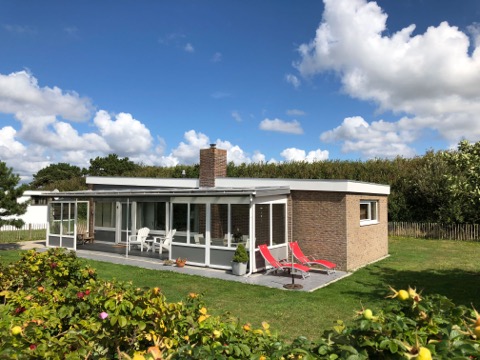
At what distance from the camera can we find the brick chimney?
17.2 m

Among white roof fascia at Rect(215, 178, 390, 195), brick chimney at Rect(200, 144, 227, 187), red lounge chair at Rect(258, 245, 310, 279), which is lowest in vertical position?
red lounge chair at Rect(258, 245, 310, 279)

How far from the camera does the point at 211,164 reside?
17234 millimetres

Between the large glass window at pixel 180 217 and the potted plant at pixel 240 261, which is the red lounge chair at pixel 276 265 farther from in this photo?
the large glass window at pixel 180 217

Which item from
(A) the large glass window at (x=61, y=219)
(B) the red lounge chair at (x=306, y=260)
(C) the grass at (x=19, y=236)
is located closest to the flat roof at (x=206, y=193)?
(A) the large glass window at (x=61, y=219)

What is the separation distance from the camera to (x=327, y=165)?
28.8 m

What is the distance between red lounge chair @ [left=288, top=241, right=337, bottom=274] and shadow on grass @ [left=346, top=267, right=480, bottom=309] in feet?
3.91

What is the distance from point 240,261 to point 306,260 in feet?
7.73

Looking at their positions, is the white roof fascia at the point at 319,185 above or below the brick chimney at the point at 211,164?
below

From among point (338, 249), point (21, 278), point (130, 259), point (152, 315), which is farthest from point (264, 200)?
point (152, 315)

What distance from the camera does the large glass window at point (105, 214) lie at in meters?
20.3

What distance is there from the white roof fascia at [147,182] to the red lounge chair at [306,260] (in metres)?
6.64

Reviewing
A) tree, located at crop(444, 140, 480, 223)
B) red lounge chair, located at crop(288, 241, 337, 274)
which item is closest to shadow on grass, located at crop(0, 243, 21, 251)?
red lounge chair, located at crop(288, 241, 337, 274)

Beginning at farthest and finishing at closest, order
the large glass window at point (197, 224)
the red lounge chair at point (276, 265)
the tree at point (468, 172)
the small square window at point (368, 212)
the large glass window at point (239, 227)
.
Result: 1. the small square window at point (368, 212)
2. the large glass window at point (197, 224)
3. the large glass window at point (239, 227)
4. the red lounge chair at point (276, 265)
5. the tree at point (468, 172)

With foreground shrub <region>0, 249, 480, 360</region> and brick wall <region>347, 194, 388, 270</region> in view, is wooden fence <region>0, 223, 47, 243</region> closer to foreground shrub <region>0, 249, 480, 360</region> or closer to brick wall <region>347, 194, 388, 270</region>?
brick wall <region>347, 194, 388, 270</region>
